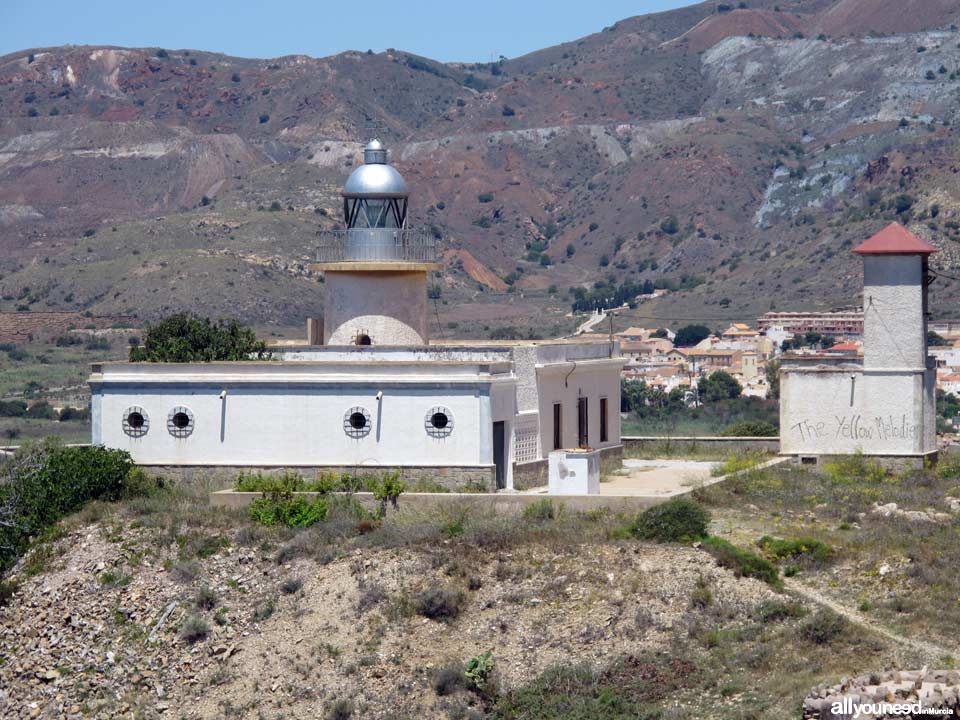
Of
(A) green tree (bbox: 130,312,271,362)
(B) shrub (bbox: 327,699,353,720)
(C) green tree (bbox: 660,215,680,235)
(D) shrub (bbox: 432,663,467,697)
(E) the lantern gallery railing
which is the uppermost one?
(C) green tree (bbox: 660,215,680,235)

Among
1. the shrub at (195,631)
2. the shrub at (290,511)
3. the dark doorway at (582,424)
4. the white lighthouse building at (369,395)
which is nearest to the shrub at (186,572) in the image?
the shrub at (195,631)

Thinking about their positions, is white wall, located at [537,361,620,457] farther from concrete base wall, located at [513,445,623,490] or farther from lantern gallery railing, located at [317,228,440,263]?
lantern gallery railing, located at [317,228,440,263]

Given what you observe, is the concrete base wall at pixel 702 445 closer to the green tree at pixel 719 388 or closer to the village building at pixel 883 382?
the village building at pixel 883 382

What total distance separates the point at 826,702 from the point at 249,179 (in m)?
139

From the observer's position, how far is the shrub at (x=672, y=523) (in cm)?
2839

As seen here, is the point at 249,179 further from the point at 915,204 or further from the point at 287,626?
the point at 287,626

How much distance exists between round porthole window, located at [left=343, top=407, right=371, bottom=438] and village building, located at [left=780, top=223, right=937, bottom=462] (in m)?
10.2

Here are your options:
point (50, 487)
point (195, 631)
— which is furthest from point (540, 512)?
point (50, 487)

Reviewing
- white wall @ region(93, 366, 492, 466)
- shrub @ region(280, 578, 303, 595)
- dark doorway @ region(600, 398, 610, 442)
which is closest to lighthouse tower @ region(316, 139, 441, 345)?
white wall @ region(93, 366, 492, 466)

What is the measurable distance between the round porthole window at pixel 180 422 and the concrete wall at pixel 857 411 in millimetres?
12878

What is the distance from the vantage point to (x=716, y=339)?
11512cm

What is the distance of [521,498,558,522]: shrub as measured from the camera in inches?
1173

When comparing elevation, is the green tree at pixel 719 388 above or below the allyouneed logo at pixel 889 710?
above

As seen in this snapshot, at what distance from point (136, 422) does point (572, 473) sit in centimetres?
871
